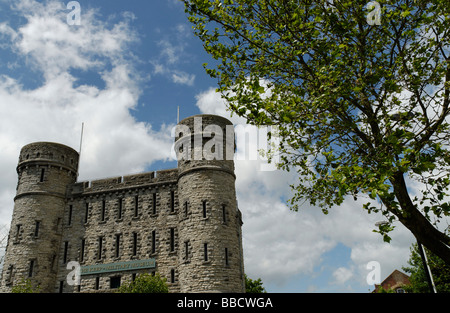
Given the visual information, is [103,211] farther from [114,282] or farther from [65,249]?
[114,282]

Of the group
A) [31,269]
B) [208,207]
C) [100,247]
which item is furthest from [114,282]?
[208,207]

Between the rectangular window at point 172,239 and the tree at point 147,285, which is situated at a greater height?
the rectangular window at point 172,239

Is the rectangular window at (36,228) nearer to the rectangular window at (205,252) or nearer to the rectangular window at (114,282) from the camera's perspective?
the rectangular window at (114,282)

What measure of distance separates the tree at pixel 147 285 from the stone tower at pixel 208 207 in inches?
58.7

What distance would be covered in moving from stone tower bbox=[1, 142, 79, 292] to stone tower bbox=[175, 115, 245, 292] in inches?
454

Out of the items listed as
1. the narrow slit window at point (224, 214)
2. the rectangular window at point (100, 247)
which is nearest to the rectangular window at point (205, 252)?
the narrow slit window at point (224, 214)

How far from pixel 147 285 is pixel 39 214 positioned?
13120mm

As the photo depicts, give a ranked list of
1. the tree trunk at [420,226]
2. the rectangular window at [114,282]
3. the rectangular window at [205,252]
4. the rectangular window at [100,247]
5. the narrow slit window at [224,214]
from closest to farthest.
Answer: the tree trunk at [420,226]
the rectangular window at [205,252]
the narrow slit window at [224,214]
the rectangular window at [114,282]
the rectangular window at [100,247]

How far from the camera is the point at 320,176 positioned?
10.5 m

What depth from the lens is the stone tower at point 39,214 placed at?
29.8m

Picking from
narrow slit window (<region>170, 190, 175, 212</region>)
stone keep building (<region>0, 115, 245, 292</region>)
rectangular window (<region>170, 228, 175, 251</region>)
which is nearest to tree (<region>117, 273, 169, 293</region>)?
stone keep building (<region>0, 115, 245, 292</region>)

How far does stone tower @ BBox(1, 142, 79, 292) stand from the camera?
29.8 metres
